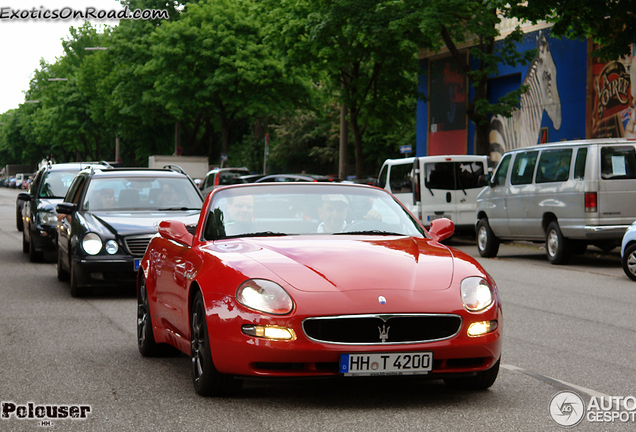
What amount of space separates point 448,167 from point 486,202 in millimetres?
3382

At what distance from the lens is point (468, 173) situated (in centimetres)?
2294

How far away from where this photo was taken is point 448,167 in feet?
74.9

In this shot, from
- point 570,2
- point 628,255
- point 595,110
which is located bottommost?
point 628,255

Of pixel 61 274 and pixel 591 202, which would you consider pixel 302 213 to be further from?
pixel 591 202

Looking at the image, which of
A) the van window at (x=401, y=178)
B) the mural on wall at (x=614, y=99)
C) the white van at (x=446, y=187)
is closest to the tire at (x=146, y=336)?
the white van at (x=446, y=187)

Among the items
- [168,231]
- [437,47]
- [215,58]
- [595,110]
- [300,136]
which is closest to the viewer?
[168,231]

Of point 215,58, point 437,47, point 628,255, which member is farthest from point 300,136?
point 628,255

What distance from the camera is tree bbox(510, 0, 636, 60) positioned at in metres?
19.7

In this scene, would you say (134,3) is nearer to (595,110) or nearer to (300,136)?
(300,136)

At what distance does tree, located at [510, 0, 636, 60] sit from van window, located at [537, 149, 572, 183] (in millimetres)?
4132

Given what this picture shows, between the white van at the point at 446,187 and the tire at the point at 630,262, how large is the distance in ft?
28.1

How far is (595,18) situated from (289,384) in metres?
16.2

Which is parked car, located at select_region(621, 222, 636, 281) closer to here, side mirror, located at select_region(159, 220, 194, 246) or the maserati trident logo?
side mirror, located at select_region(159, 220, 194, 246)

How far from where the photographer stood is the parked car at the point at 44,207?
16.2m
